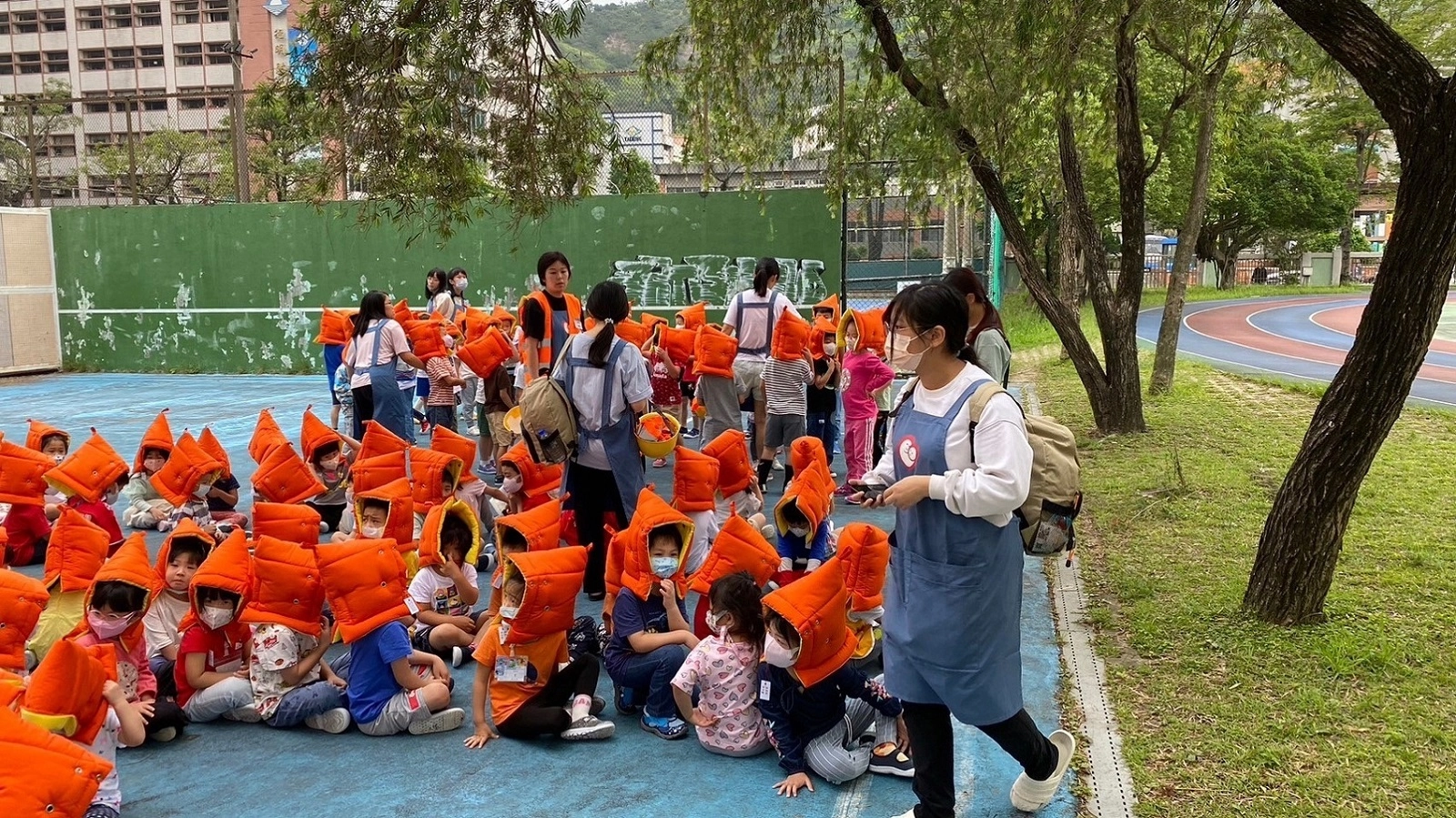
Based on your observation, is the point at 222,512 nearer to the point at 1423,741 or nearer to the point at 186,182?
the point at 1423,741

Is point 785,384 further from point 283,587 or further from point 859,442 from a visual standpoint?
point 283,587

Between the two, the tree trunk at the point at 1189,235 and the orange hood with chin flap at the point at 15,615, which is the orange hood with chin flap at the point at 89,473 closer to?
the orange hood with chin flap at the point at 15,615

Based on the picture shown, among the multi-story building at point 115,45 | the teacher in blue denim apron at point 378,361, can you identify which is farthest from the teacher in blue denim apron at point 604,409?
the multi-story building at point 115,45

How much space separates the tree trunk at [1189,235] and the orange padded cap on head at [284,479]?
9.68 metres

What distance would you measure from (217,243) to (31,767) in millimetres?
17424

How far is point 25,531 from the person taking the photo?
720 cm

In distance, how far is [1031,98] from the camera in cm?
1038

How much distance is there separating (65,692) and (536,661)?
1671 millimetres

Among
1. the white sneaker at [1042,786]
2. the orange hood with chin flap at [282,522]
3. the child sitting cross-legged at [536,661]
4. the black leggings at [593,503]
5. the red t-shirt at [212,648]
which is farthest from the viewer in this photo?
the black leggings at [593,503]

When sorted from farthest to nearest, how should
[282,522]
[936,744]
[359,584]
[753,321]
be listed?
[753,321]
[282,522]
[359,584]
[936,744]

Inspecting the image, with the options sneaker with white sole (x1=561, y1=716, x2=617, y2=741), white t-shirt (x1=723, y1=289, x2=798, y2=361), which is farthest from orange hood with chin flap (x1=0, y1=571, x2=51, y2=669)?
white t-shirt (x1=723, y1=289, x2=798, y2=361)

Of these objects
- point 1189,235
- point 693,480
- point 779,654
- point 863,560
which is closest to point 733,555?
point 863,560

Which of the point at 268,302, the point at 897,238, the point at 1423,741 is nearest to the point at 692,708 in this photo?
the point at 1423,741

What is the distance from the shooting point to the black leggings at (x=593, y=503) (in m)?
6.24
